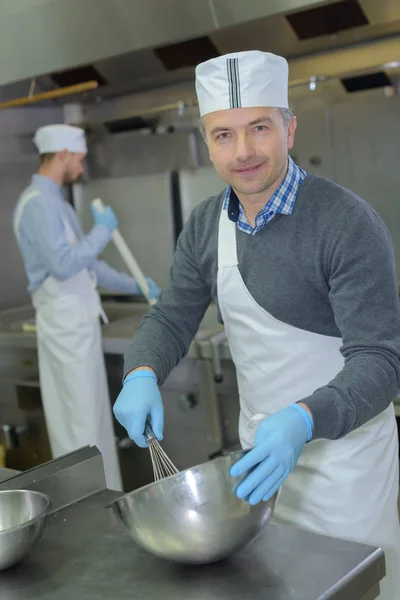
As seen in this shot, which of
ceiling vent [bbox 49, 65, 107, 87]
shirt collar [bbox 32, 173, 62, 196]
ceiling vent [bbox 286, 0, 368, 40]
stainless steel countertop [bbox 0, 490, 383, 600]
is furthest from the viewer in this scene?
ceiling vent [bbox 49, 65, 107, 87]

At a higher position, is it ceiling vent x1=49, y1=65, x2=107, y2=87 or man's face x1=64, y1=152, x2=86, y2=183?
ceiling vent x1=49, y1=65, x2=107, y2=87

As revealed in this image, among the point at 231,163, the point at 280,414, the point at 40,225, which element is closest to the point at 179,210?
the point at 40,225

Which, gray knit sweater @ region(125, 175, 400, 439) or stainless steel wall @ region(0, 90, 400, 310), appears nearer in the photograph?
gray knit sweater @ region(125, 175, 400, 439)

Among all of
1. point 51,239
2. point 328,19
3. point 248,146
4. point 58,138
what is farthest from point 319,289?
point 58,138

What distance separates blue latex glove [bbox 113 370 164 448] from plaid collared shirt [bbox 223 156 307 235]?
14.9 inches

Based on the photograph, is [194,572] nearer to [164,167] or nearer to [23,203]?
[23,203]

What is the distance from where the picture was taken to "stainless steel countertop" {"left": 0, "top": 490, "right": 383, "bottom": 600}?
0.96 metres

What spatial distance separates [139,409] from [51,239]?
1.67 meters

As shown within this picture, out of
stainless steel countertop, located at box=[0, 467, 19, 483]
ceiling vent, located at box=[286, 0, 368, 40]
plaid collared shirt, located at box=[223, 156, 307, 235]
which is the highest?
ceiling vent, located at box=[286, 0, 368, 40]

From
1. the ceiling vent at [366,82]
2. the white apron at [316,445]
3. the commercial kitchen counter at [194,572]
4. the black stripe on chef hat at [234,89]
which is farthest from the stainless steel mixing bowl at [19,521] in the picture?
the ceiling vent at [366,82]

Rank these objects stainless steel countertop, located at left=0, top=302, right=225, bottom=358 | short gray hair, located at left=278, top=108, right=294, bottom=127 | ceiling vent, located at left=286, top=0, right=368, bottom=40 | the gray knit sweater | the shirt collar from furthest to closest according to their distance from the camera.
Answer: the shirt collar < stainless steel countertop, located at left=0, top=302, right=225, bottom=358 < ceiling vent, located at left=286, top=0, right=368, bottom=40 < short gray hair, located at left=278, top=108, right=294, bottom=127 < the gray knit sweater

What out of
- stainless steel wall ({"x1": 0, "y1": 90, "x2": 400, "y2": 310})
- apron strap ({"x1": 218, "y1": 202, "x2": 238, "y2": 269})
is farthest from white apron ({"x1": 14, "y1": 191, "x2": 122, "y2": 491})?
apron strap ({"x1": 218, "y1": 202, "x2": 238, "y2": 269})

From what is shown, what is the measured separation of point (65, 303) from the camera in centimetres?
294

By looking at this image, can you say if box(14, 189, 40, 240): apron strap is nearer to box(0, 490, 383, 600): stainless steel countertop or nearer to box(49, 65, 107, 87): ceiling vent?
box(49, 65, 107, 87): ceiling vent
